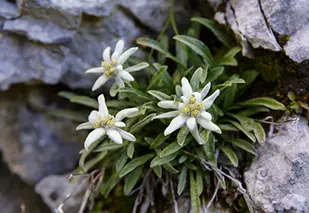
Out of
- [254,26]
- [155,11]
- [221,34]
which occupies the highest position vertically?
[254,26]

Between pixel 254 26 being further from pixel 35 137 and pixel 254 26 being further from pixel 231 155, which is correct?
pixel 35 137

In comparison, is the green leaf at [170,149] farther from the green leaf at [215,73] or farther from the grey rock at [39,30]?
the grey rock at [39,30]

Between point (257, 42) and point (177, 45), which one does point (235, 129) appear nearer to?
point (257, 42)

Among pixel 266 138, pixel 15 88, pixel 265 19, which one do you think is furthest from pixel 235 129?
pixel 15 88

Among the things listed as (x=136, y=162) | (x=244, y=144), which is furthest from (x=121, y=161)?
(x=244, y=144)

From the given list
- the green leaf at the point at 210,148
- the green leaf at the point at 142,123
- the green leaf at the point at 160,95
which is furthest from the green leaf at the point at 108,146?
the green leaf at the point at 210,148
